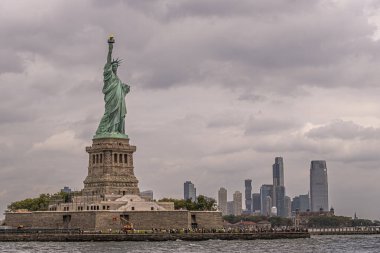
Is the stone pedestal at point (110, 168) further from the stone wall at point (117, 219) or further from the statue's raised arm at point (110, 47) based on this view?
the statue's raised arm at point (110, 47)

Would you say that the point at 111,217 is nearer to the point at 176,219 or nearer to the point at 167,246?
the point at 176,219

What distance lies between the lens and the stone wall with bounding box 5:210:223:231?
130 meters

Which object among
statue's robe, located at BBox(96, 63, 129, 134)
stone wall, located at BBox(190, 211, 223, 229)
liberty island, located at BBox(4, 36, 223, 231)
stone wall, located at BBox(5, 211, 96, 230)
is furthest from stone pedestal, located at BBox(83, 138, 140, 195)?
stone wall, located at BBox(190, 211, 223, 229)

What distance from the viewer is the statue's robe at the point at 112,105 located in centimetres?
14412

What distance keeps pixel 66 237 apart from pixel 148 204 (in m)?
18.6

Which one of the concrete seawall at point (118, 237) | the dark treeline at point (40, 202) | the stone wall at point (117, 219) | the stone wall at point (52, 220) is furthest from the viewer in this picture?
the dark treeline at point (40, 202)

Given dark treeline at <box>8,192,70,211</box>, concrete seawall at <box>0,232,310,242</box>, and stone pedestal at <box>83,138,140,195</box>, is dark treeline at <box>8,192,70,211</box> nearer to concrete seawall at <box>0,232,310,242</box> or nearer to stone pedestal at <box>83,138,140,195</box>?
stone pedestal at <box>83,138,140,195</box>

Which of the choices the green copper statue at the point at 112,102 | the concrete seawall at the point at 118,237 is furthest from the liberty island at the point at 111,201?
the concrete seawall at the point at 118,237

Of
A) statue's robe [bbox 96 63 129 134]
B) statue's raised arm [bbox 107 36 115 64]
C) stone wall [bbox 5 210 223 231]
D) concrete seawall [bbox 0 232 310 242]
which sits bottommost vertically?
concrete seawall [bbox 0 232 310 242]

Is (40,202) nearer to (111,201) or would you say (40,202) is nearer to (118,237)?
(111,201)

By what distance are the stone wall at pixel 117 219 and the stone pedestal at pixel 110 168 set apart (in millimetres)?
7638

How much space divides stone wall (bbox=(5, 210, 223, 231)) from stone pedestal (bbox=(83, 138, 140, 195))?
25.1ft

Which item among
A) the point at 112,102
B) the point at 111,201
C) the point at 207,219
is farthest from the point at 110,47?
the point at 207,219

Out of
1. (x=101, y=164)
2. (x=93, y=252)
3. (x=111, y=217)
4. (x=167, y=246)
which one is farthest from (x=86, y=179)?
(x=93, y=252)
